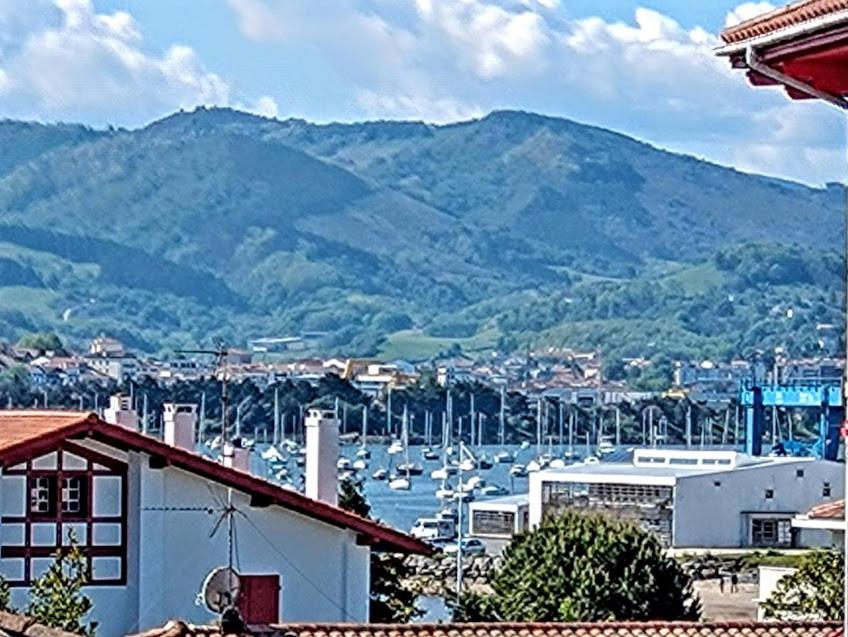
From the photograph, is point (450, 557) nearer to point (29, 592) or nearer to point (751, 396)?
point (751, 396)

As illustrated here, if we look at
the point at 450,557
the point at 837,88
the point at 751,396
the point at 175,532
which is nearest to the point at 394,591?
the point at 175,532

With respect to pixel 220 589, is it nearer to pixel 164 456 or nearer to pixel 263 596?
pixel 164 456

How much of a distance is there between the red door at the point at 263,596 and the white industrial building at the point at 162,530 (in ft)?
0.06

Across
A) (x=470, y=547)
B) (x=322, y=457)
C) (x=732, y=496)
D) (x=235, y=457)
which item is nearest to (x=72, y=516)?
(x=322, y=457)

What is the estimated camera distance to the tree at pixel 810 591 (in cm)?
3111

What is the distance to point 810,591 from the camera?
33.8 meters

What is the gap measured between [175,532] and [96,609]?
3.68ft

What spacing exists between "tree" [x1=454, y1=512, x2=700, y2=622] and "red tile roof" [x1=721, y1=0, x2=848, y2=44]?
31995 mm

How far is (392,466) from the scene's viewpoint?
194000 mm

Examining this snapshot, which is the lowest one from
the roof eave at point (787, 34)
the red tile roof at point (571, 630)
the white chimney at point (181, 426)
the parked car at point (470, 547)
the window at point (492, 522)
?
the red tile roof at point (571, 630)

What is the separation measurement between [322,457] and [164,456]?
4.75m

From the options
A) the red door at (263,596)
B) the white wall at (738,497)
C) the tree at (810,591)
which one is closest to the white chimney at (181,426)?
the red door at (263,596)

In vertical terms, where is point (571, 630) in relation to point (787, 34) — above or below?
below

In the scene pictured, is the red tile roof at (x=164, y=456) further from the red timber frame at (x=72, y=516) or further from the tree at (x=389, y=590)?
the tree at (x=389, y=590)
